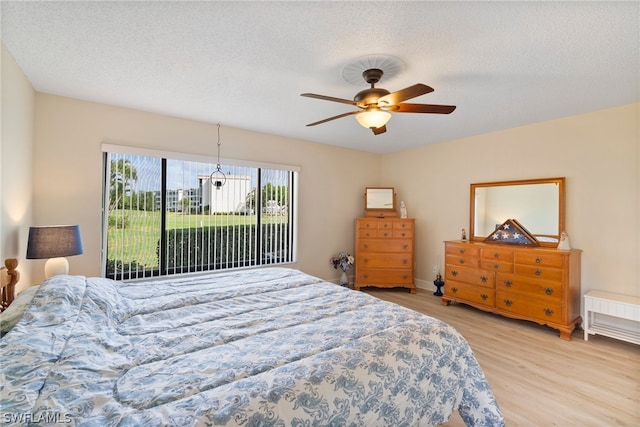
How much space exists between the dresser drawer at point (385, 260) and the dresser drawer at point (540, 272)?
61.6 inches

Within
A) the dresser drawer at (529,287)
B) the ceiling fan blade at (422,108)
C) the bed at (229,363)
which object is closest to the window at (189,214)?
the bed at (229,363)

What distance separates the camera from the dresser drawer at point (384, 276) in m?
4.71

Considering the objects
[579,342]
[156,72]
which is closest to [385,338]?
[156,72]

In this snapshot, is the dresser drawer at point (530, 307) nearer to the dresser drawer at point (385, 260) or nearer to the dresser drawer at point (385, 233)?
the dresser drawer at point (385, 260)

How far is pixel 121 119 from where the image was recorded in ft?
10.5

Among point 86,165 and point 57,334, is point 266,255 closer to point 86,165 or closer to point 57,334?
point 86,165

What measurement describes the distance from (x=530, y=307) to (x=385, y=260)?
1.98m

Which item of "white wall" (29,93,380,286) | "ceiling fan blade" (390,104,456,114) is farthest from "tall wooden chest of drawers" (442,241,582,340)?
"ceiling fan blade" (390,104,456,114)

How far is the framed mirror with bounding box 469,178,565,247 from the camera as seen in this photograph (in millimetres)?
3494

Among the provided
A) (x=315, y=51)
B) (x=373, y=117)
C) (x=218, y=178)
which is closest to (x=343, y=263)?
(x=218, y=178)

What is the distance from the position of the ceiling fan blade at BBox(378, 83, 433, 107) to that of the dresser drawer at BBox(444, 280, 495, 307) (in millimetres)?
2812

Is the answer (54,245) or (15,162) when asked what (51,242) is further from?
(15,162)

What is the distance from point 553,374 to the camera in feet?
7.79

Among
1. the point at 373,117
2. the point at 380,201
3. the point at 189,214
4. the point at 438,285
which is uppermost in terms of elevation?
the point at 373,117
